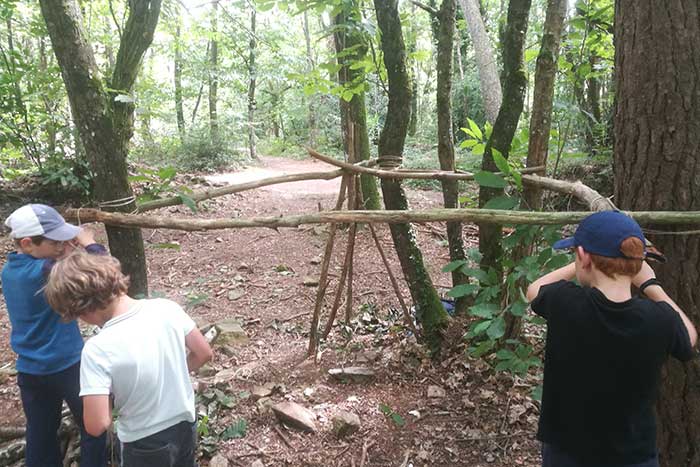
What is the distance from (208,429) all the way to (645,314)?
115 inches

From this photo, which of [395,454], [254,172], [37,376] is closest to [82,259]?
[37,376]

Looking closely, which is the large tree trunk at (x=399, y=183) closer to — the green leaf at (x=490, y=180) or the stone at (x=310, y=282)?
the green leaf at (x=490, y=180)

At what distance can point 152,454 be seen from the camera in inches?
75.9

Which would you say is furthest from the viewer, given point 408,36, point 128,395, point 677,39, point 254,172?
point 254,172

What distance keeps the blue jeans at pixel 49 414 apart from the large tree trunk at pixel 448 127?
128 inches

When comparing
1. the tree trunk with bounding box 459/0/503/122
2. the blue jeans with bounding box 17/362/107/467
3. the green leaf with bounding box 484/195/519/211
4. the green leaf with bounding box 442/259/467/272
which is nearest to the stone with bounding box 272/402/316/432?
the blue jeans with bounding box 17/362/107/467

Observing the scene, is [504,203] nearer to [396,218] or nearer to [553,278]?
[396,218]

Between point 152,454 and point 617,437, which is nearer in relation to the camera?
point 617,437

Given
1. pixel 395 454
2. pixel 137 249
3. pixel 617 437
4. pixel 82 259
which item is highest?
pixel 82 259

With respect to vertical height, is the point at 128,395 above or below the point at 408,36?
below

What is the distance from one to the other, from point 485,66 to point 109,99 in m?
5.56

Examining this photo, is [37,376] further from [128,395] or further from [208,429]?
[208,429]

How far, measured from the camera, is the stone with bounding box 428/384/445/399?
365cm

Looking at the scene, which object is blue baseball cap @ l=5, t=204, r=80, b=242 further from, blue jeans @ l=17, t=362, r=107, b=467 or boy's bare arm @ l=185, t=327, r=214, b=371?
boy's bare arm @ l=185, t=327, r=214, b=371
